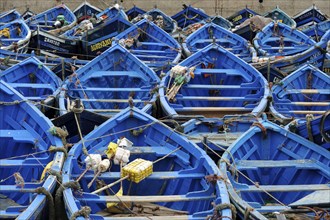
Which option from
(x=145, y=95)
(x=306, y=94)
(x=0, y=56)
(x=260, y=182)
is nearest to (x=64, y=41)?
(x=0, y=56)

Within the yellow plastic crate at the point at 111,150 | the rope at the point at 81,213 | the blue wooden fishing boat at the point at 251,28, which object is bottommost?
the rope at the point at 81,213

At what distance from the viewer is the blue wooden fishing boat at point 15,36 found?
14914 mm

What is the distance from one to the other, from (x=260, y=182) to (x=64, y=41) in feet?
28.1

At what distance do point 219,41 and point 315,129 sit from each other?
8055 mm

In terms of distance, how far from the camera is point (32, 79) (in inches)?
483

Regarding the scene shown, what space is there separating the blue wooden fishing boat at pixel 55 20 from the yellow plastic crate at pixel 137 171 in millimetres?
11789

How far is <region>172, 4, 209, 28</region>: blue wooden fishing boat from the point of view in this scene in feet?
70.3

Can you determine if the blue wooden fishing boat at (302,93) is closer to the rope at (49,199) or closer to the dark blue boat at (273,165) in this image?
the dark blue boat at (273,165)

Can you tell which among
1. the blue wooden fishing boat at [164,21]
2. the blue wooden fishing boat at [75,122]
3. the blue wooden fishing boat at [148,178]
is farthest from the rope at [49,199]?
the blue wooden fishing boat at [164,21]

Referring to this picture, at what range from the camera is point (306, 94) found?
11711 millimetres

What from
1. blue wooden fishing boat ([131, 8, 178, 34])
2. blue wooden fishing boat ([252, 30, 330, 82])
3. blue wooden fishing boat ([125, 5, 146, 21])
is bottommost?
blue wooden fishing boat ([252, 30, 330, 82])

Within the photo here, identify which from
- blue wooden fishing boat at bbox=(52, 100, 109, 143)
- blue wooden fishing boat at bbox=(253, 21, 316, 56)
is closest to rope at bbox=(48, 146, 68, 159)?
blue wooden fishing boat at bbox=(52, 100, 109, 143)

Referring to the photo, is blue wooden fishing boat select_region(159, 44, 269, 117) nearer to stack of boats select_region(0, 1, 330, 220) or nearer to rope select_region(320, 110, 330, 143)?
stack of boats select_region(0, 1, 330, 220)

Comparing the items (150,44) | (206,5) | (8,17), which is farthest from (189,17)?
(8,17)
